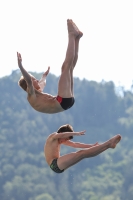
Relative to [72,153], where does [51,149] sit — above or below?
above

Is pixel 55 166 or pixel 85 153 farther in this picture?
pixel 55 166

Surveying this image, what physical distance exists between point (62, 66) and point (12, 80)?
84400 mm

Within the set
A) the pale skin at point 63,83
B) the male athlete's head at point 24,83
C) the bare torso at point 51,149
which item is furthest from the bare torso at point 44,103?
the bare torso at point 51,149

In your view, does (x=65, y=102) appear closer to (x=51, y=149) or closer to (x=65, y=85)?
(x=65, y=85)

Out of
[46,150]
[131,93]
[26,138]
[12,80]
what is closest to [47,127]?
[26,138]

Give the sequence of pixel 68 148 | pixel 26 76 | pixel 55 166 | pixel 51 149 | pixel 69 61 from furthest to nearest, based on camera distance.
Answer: pixel 68 148 → pixel 51 149 → pixel 55 166 → pixel 69 61 → pixel 26 76

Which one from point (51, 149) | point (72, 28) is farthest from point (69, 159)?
point (72, 28)

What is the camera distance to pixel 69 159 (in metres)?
11.1

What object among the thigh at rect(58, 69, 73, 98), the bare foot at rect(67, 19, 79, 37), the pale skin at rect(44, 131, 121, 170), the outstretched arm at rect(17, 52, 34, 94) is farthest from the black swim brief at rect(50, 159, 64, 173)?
the bare foot at rect(67, 19, 79, 37)

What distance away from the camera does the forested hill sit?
7375cm

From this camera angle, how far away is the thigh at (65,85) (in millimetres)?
10812

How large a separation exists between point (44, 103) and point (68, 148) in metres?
68.6

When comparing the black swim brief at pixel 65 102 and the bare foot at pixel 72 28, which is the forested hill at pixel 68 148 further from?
the bare foot at pixel 72 28

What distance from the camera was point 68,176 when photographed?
78125 millimetres
